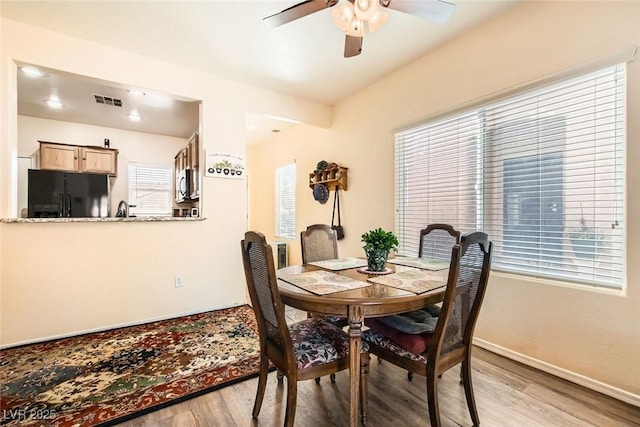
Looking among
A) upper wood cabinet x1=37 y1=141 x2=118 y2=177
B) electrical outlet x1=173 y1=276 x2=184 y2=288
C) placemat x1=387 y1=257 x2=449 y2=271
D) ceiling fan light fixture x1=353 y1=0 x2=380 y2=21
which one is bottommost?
electrical outlet x1=173 y1=276 x2=184 y2=288

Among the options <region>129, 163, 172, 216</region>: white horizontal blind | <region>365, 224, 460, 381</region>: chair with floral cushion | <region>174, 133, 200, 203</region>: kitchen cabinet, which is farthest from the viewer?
<region>129, 163, 172, 216</region>: white horizontal blind

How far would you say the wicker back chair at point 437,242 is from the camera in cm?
234

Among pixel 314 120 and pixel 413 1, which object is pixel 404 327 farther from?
pixel 314 120

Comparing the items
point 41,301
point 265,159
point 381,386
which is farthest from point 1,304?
point 265,159

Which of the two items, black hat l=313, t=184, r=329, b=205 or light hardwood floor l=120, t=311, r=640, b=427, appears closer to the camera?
light hardwood floor l=120, t=311, r=640, b=427

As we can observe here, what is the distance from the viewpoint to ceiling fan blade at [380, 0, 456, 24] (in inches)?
64.6

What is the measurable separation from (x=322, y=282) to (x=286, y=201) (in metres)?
4.03

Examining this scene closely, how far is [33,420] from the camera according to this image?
1.54 m

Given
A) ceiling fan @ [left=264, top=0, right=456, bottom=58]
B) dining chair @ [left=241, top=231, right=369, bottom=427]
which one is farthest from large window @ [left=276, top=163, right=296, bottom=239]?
dining chair @ [left=241, top=231, right=369, bottom=427]

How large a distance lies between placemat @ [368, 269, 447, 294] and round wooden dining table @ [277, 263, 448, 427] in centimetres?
6

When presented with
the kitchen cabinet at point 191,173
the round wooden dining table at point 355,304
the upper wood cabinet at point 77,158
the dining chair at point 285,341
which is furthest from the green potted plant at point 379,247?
the upper wood cabinet at point 77,158

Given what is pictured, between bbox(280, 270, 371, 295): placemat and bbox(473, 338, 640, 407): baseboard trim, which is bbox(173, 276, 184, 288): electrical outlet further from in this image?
bbox(473, 338, 640, 407): baseboard trim

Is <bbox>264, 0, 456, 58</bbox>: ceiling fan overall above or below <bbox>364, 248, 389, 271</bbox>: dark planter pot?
above

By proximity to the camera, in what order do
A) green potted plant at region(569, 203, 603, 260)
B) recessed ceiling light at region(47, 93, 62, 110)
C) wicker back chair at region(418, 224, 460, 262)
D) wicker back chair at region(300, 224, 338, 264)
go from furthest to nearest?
recessed ceiling light at region(47, 93, 62, 110), wicker back chair at region(300, 224, 338, 264), wicker back chair at region(418, 224, 460, 262), green potted plant at region(569, 203, 603, 260)
